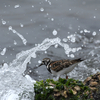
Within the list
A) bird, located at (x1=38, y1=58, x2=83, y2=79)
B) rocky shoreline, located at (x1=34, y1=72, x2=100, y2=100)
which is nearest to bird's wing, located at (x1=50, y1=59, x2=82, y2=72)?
bird, located at (x1=38, y1=58, x2=83, y2=79)

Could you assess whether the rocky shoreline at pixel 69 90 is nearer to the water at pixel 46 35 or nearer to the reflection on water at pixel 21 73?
the reflection on water at pixel 21 73

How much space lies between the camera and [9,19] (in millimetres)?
10633

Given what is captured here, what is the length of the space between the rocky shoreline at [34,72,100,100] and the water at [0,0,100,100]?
1.09 metres

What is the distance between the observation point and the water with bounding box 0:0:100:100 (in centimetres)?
756

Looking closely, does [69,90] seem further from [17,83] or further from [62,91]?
[17,83]

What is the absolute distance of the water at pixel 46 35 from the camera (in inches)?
298

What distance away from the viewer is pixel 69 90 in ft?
14.1

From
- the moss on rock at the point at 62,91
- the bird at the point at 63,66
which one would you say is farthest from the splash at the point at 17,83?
the bird at the point at 63,66

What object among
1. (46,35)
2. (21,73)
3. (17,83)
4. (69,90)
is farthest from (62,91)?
(46,35)

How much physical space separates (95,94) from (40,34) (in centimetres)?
582

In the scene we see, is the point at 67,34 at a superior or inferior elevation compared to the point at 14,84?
inferior

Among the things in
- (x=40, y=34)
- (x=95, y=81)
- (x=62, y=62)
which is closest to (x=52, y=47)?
(x=40, y=34)

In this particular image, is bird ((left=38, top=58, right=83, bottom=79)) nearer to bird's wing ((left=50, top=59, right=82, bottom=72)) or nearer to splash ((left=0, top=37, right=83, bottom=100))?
bird's wing ((left=50, top=59, right=82, bottom=72))

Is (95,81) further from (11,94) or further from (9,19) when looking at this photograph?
(9,19)
